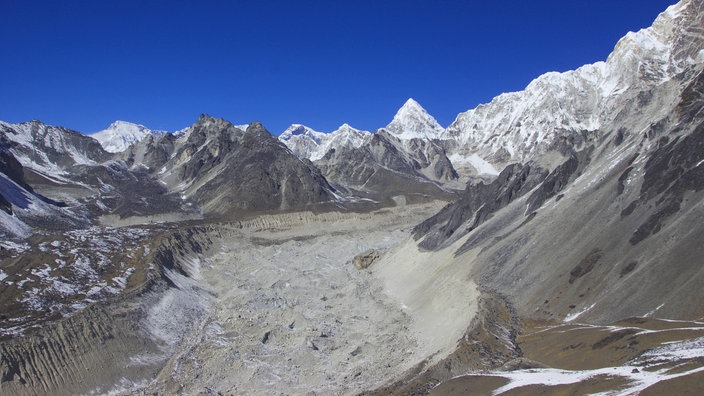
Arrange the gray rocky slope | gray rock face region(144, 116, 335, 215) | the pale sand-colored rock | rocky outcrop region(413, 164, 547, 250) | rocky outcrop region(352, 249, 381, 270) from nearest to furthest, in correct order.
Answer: the gray rocky slope → the pale sand-colored rock → rocky outcrop region(413, 164, 547, 250) → rocky outcrop region(352, 249, 381, 270) → gray rock face region(144, 116, 335, 215)

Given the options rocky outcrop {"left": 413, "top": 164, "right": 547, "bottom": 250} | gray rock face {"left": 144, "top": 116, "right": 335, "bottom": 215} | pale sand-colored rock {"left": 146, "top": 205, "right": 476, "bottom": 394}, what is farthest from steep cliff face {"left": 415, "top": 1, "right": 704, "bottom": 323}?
gray rock face {"left": 144, "top": 116, "right": 335, "bottom": 215}

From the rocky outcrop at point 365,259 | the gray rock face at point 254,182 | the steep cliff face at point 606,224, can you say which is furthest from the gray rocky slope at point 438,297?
the gray rock face at point 254,182

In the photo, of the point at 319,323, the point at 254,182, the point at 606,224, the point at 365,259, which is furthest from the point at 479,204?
the point at 254,182

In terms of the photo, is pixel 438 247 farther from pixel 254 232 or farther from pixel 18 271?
pixel 254 232

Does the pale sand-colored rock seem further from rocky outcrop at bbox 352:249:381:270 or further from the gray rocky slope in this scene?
rocky outcrop at bbox 352:249:381:270

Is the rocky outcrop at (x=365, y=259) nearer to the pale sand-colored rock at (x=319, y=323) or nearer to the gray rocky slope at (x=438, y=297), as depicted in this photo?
the gray rocky slope at (x=438, y=297)

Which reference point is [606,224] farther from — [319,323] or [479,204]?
[479,204]

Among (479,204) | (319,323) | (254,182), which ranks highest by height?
(254,182)

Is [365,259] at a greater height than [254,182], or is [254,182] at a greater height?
[254,182]
